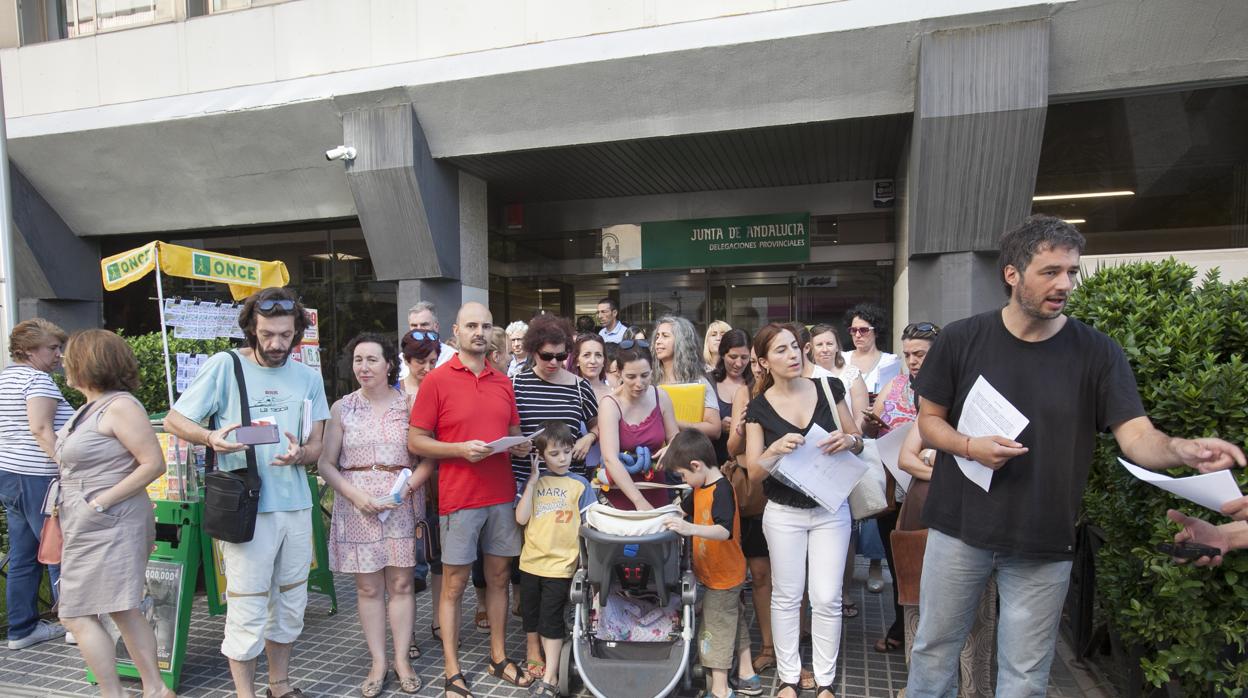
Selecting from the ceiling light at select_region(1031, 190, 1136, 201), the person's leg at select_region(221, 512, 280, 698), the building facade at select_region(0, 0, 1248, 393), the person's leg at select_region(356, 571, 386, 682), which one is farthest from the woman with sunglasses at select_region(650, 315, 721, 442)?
Result: the ceiling light at select_region(1031, 190, 1136, 201)

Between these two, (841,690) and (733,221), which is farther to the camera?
(733,221)

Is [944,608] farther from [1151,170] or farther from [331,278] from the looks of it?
[331,278]

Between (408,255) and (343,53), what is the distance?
2.52 m

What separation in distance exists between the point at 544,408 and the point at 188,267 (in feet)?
13.0

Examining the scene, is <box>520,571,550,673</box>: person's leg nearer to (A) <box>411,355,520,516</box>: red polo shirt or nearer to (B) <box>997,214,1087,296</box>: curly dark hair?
(A) <box>411,355,520,516</box>: red polo shirt

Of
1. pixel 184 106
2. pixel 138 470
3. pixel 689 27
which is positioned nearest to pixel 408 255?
pixel 184 106

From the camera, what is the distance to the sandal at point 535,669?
3812 millimetres

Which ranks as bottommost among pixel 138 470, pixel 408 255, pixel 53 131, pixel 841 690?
pixel 841 690

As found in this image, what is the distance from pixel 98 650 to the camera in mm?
3336

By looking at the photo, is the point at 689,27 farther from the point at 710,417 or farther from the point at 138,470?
the point at 138,470

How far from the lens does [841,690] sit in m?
3.69

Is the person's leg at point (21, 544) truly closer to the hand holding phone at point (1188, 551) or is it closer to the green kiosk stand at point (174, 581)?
the green kiosk stand at point (174, 581)

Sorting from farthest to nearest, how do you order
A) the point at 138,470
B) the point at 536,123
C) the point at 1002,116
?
1. the point at 536,123
2. the point at 1002,116
3. the point at 138,470

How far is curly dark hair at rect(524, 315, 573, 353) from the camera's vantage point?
3951 millimetres
